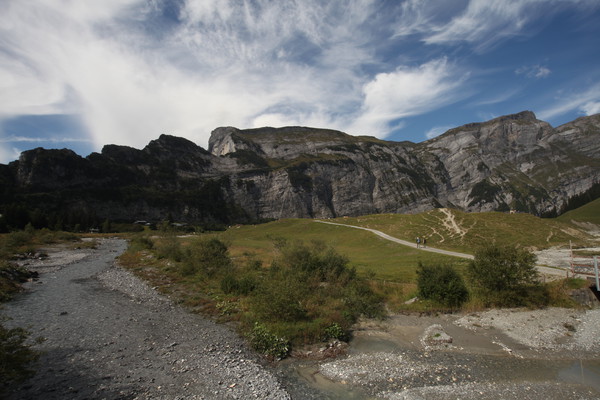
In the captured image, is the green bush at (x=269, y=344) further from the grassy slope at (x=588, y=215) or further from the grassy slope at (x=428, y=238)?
the grassy slope at (x=588, y=215)

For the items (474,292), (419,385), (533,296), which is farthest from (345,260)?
(419,385)

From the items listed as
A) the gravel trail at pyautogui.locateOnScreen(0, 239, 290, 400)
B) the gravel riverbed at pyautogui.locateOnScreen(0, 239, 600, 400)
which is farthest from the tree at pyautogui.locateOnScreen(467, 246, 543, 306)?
the gravel trail at pyautogui.locateOnScreen(0, 239, 290, 400)

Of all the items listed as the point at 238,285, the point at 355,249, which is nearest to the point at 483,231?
the point at 355,249

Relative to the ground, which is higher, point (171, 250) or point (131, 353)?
point (171, 250)

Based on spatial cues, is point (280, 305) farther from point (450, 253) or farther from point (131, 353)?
point (450, 253)

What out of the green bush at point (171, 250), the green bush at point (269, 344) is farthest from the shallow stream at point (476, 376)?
the green bush at point (171, 250)

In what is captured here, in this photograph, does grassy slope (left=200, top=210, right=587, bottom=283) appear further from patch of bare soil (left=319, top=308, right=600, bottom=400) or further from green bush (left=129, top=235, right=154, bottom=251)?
green bush (left=129, top=235, right=154, bottom=251)

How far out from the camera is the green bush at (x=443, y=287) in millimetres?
27688

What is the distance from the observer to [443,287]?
28016 millimetres

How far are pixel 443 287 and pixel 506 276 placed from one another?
210 inches

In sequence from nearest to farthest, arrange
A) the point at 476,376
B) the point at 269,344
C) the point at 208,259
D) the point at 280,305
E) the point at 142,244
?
1. the point at 476,376
2. the point at 269,344
3. the point at 280,305
4. the point at 208,259
5. the point at 142,244

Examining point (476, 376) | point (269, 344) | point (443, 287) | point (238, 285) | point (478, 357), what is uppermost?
point (443, 287)

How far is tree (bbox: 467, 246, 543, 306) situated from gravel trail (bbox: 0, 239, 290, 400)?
21.0 metres

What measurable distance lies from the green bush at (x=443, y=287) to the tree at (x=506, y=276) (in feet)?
5.89
